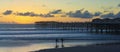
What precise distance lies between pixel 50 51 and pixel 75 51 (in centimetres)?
157

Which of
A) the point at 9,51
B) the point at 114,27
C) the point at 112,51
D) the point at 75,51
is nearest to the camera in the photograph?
the point at 112,51

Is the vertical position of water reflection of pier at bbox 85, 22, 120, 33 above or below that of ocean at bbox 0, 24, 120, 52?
above

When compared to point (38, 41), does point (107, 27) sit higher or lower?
higher

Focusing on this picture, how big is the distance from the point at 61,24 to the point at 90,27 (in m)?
18.2

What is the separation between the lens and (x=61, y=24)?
353 feet

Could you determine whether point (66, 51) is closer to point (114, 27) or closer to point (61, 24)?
point (114, 27)

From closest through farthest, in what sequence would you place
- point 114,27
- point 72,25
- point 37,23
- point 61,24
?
point 114,27 → point 72,25 → point 61,24 → point 37,23

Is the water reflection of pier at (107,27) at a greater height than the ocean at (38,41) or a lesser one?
greater

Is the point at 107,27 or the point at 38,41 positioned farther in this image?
the point at 107,27

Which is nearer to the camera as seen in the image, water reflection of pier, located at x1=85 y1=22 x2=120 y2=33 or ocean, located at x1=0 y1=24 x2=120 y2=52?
ocean, located at x1=0 y1=24 x2=120 y2=52

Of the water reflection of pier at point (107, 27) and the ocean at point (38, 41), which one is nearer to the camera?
the ocean at point (38, 41)

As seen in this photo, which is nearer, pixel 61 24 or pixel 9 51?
pixel 9 51

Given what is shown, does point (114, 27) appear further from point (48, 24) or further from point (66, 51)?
point (66, 51)

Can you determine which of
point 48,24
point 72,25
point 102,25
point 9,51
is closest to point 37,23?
point 48,24
